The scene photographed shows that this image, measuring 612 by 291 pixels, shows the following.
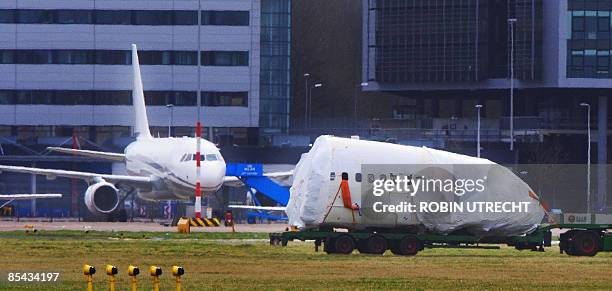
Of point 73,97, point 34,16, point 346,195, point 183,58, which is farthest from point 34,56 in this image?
point 346,195

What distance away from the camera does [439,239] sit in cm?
5303

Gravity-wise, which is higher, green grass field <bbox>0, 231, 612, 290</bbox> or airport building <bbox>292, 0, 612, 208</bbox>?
airport building <bbox>292, 0, 612, 208</bbox>

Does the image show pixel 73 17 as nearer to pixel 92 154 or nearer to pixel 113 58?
pixel 113 58

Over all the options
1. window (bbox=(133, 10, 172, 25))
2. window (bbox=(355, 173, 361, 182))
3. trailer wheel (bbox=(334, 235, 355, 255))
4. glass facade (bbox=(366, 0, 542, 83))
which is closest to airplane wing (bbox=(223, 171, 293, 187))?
window (bbox=(133, 10, 172, 25))

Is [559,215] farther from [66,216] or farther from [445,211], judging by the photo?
[66,216]

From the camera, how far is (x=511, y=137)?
5492 inches

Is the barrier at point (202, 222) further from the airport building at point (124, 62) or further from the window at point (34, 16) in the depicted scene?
the window at point (34, 16)

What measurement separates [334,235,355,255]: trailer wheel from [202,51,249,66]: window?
322 ft

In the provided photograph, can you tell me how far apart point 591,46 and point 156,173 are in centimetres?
6463

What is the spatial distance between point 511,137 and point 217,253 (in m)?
89.3

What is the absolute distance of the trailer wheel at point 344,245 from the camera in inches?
2068

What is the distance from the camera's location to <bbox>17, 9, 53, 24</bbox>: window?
493ft

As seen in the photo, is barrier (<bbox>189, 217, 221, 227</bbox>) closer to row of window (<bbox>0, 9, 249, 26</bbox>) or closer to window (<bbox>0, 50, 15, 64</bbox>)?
row of window (<bbox>0, 9, 249, 26</bbox>)

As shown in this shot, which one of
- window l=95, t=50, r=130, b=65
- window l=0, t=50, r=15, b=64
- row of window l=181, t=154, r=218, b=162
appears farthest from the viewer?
window l=0, t=50, r=15, b=64
